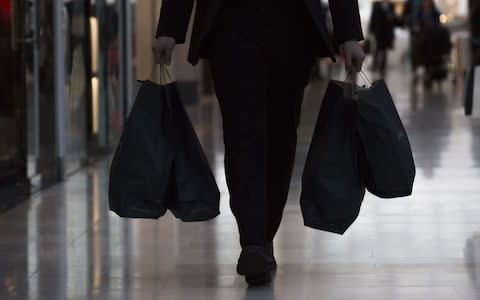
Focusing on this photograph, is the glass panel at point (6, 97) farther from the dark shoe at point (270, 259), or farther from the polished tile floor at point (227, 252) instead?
the dark shoe at point (270, 259)

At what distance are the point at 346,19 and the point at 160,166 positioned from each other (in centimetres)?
92

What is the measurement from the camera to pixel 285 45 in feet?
16.4

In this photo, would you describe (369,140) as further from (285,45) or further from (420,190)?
(420,190)

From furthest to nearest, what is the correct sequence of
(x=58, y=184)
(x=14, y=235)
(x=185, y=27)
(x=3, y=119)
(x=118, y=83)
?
(x=118, y=83)
(x=58, y=184)
(x=3, y=119)
(x=14, y=235)
(x=185, y=27)

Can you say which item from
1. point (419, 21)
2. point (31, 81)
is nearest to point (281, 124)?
point (31, 81)

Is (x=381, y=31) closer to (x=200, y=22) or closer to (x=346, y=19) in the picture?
(x=346, y=19)

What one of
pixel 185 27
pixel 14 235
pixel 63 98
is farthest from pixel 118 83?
pixel 185 27

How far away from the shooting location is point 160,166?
16.3 ft

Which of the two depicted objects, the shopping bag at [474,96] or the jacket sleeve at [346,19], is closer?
the jacket sleeve at [346,19]

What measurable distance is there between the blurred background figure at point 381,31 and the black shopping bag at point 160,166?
76.4ft

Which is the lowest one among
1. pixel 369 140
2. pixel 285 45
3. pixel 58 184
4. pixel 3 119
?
pixel 58 184

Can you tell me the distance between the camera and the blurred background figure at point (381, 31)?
2809 centimetres

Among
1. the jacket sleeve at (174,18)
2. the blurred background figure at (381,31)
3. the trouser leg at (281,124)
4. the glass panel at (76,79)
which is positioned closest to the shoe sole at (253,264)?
the trouser leg at (281,124)

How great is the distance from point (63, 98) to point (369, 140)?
4.82 meters
